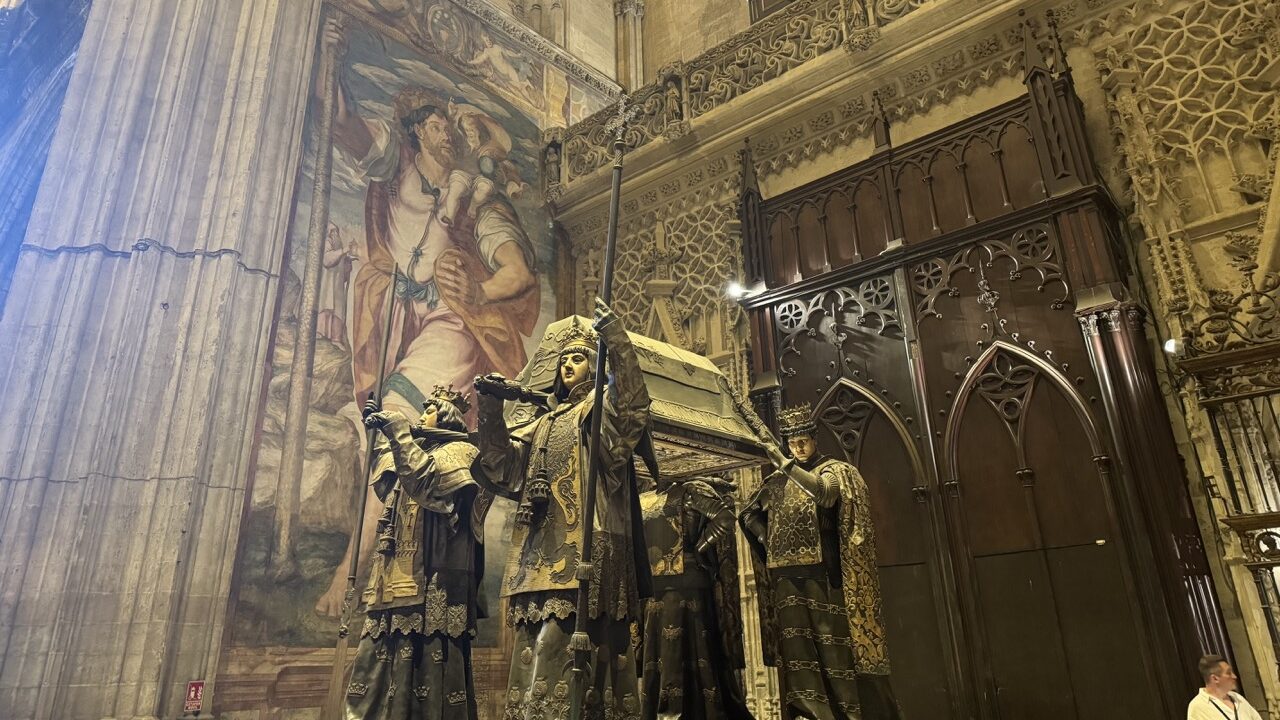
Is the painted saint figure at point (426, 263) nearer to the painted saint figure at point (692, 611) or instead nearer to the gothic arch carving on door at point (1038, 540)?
the painted saint figure at point (692, 611)

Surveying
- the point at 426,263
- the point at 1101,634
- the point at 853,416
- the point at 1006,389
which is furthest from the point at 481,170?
the point at 1101,634

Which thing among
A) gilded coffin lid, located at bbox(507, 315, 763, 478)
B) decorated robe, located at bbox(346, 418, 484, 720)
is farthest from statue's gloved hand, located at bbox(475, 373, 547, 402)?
decorated robe, located at bbox(346, 418, 484, 720)

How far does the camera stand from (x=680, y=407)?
4.63 m

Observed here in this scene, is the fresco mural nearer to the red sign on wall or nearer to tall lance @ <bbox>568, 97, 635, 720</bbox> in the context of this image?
the red sign on wall

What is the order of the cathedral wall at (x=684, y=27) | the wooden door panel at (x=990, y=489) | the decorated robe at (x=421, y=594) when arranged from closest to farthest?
the decorated robe at (x=421, y=594) → the wooden door panel at (x=990, y=489) → the cathedral wall at (x=684, y=27)

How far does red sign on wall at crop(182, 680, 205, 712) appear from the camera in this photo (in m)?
4.92

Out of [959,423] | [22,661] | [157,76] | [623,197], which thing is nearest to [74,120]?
[157,76]

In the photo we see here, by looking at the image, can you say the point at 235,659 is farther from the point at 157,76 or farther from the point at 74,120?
the point at 157,76

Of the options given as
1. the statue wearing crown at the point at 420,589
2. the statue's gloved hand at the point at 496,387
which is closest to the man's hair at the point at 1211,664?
the statue's gloved hand at the point at 496,387

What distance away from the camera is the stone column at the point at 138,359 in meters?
4.72

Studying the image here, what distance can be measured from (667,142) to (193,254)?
15.9 ft

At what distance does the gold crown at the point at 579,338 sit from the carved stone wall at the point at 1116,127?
369 centimetres

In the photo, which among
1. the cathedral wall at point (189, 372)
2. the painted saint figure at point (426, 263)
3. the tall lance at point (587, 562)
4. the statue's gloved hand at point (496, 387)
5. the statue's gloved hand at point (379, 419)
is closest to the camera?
the tall lance at point (587, 562)

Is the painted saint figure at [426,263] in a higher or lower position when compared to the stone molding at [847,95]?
lower
